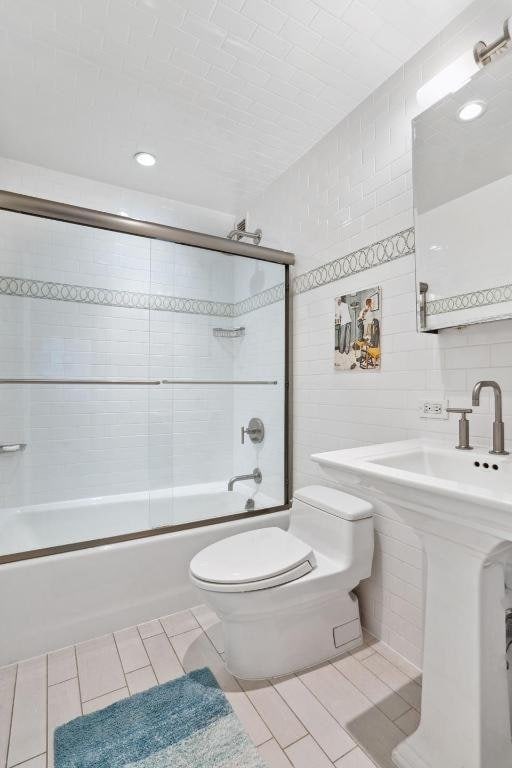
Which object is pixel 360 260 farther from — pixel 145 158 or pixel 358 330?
pixel 145 158

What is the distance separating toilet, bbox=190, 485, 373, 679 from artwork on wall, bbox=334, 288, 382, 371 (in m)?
0.64

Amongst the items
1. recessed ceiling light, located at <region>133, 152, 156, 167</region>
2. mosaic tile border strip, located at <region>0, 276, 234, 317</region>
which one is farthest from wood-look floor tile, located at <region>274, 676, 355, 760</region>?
recessed ceiling light, located at <region>133, 152, 156, 167</region>

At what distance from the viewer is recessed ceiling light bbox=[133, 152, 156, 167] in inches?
88.2

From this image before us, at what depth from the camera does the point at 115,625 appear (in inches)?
69.1

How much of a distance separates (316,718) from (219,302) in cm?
204

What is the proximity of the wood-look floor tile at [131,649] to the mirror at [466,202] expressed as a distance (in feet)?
5.79

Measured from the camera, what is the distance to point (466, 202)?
1341 mm

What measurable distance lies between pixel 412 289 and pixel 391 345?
0.81 feet

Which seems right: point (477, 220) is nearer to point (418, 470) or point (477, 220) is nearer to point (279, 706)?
point (418, 470)

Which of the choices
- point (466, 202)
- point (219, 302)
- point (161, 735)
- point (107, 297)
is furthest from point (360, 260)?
point (161, 735)

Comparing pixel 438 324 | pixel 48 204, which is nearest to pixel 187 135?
pixel 48 204

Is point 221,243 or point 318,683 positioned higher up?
point 221,243

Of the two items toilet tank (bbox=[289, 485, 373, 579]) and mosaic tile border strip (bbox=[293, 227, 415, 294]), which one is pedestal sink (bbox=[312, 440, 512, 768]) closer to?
toilet tank (bbox=[289, 485, 373, 579])

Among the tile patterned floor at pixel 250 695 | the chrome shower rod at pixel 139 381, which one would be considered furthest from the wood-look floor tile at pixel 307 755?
the chrome shower rod at pixel 139 381
